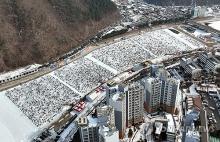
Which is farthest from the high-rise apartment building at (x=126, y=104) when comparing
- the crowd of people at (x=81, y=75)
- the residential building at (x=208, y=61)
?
the residential building at (x=208, y=61)

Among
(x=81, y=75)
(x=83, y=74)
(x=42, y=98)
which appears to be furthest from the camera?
(x=83, y=74)

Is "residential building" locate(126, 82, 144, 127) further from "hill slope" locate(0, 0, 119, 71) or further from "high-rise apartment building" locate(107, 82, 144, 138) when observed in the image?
"hill slope" locate(0, 0, 119, 71)

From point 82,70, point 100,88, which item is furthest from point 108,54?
point 100,88

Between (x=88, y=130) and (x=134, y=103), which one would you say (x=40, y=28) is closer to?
(x=134, y=103)

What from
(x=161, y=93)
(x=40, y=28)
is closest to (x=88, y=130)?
(x=161, y=93)

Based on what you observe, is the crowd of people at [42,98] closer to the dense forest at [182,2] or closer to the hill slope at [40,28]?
the hill slope at [40,28]

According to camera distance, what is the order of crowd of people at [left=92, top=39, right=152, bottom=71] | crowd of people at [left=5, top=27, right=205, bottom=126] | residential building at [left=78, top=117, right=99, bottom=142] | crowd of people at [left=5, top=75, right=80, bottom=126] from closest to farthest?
residential building at [left=78, top=117, right=99, bottom=142]
crowd of people at [left=5, top=75, right=80, bottom=126]
crowd of people at [left=5, top=27, right=205, bottom=126]
crowd of people at [left=92, top=39, right=152, bottom=71]

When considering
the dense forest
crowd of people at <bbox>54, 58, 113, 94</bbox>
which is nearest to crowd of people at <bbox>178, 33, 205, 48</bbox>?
crowd of people at <bbox>54, 58, 113, 94</bbox>
